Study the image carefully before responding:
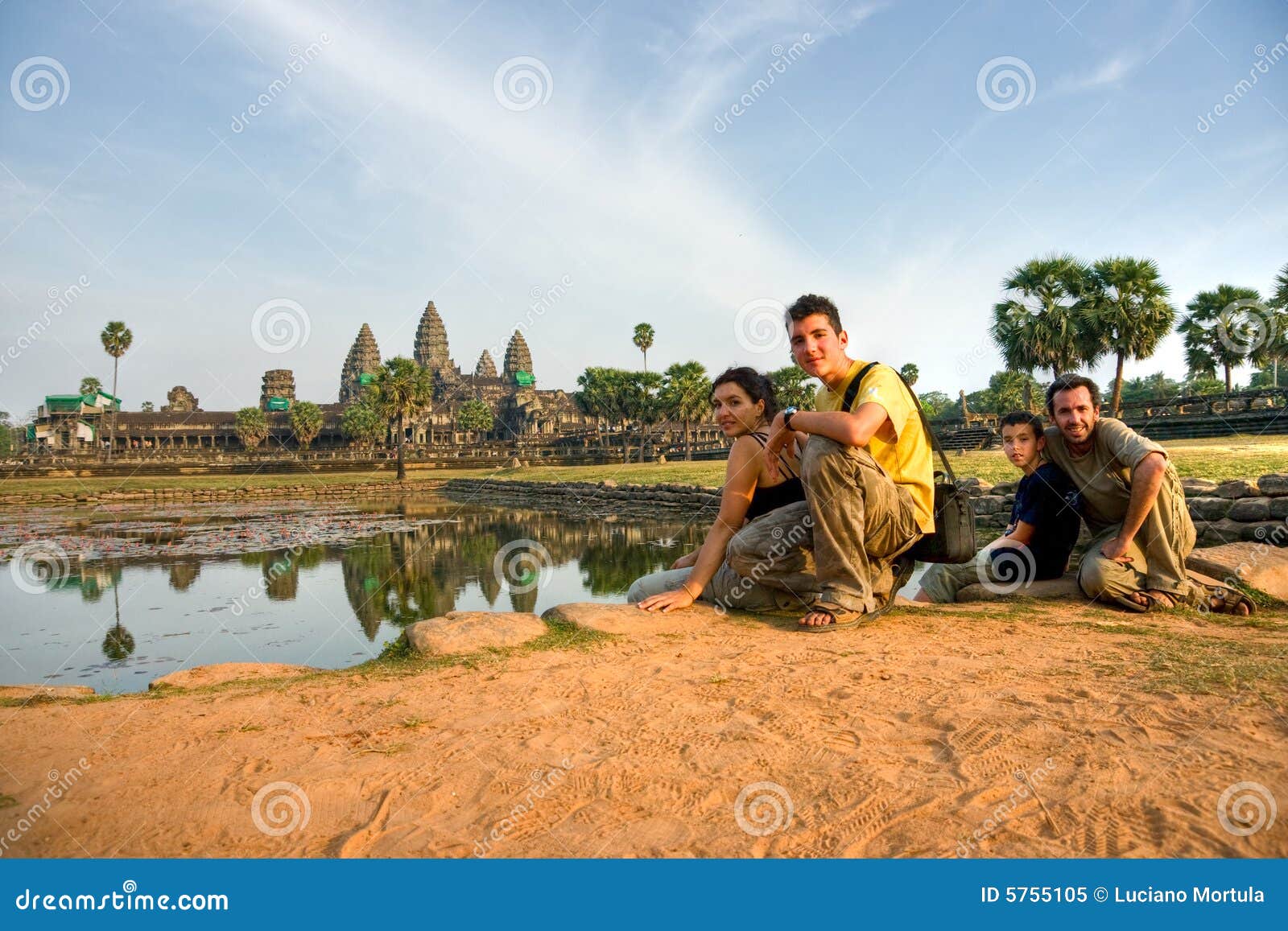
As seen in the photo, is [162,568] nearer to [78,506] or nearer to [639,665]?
[639,665]

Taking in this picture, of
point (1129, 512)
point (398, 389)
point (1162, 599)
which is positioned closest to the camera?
point (1129, 512)

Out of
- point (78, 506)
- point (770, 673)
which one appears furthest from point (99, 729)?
point (78, 506)

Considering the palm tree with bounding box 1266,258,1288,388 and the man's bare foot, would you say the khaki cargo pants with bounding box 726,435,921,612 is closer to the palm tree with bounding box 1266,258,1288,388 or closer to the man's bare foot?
the man's bare foot

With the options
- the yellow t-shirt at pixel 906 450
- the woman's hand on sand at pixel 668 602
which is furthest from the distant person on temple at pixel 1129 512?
the woman's hand on sand at pixel 668 602

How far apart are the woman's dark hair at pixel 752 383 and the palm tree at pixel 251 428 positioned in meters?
84.1

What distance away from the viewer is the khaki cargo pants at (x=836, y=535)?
Result: 167 inches

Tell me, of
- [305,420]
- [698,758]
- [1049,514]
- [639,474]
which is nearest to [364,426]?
[305,420]

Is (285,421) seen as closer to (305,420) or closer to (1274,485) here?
(305,420)

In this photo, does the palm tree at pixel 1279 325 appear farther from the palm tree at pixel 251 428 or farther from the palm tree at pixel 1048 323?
the palm tree at pixel 251 428

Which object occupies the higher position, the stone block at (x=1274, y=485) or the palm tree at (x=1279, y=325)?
the palm tree at (x=1279, y=325)

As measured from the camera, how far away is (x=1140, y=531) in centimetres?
487

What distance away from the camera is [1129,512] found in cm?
471

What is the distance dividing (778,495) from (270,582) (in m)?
8.62

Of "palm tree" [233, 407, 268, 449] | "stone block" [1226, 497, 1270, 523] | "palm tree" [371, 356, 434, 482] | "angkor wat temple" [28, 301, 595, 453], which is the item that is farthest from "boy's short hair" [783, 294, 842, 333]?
"palm tree" [233, 407, 268, 449]
